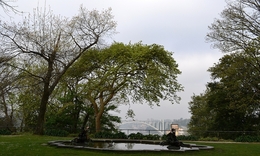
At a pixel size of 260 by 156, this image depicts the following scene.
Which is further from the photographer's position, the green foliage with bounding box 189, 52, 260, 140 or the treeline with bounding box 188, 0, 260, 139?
the green foliage with bounding box 189, 52, 260, 140

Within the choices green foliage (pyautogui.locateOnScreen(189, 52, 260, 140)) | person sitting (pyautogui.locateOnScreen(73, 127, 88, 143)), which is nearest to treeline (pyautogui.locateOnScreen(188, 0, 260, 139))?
green foliage (pyautogui.locateOnScreen(189, 52, 260, 140))

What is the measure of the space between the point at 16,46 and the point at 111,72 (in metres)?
8.83

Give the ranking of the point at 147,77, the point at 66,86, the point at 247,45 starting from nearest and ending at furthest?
the point at 247,45, the point at 147,77, the point at 66,86

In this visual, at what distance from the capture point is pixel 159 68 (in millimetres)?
27703

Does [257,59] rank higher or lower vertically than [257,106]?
higher

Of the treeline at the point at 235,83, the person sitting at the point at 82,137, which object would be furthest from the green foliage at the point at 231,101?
the person sitting at the point at 82,137

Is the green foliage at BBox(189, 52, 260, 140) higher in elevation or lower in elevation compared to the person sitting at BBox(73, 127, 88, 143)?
higher

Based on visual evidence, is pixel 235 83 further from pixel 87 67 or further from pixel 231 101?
pixel 87 67

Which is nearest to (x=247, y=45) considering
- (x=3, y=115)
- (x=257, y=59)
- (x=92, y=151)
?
(x=257, y=59)

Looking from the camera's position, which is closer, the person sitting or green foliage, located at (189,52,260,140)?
the person sitting

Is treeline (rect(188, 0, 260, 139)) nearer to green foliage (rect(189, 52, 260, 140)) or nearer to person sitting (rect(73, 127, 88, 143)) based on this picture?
green foliage (rect(189, 52, 260, 140))

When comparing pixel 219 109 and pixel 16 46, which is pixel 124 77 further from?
pixel 219 109

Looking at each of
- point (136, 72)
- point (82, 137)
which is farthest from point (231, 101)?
point (82, 137)

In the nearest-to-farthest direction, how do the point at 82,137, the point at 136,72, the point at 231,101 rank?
the point at 82,137, the point at 136,72, the point at 231,101
